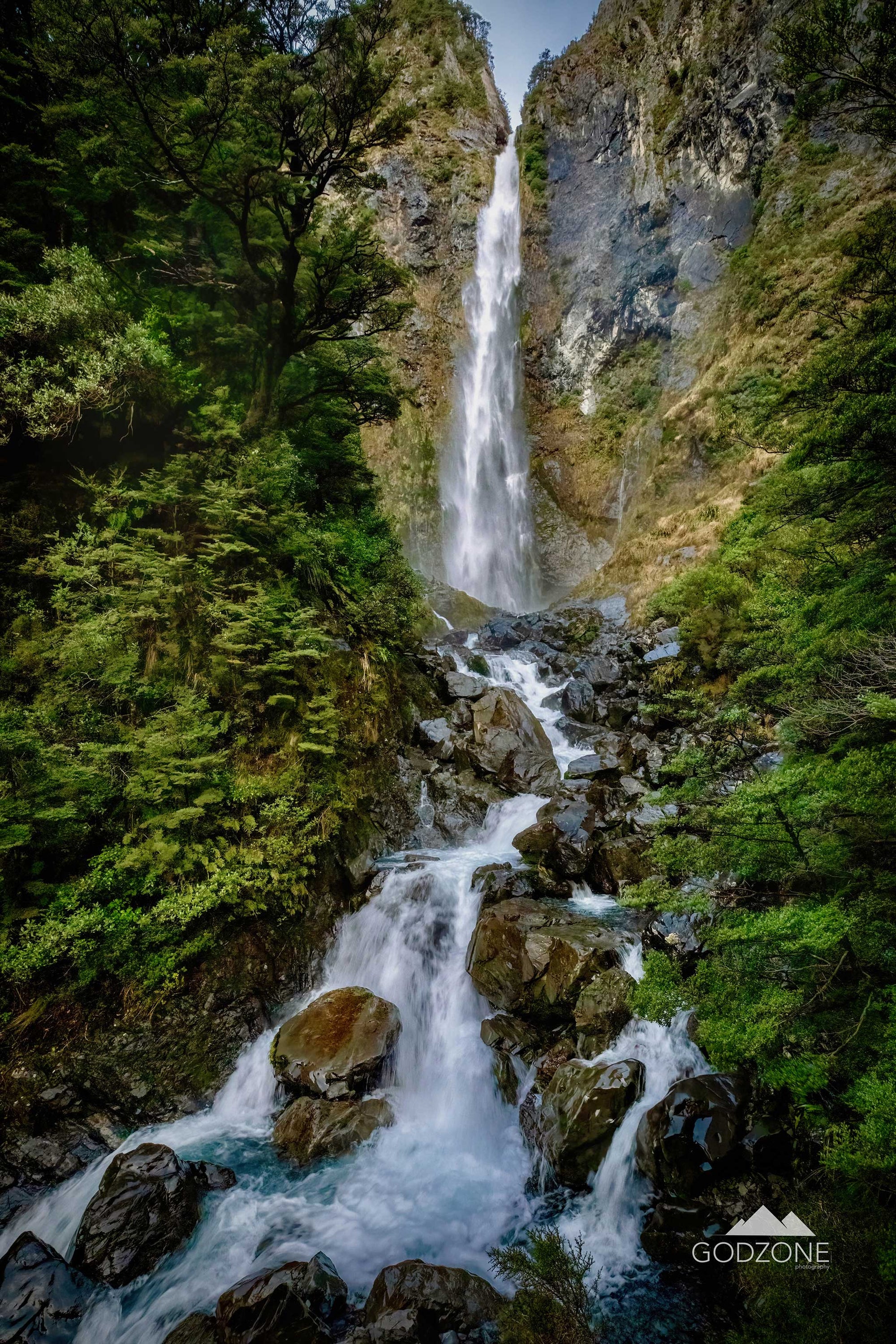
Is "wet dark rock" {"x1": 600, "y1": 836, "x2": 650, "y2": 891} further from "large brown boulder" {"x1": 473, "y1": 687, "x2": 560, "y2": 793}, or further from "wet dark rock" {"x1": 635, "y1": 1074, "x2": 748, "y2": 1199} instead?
"wet dark rock" {"x1": 635, "y1": 1074, "x2": 748, "y2": 1199}

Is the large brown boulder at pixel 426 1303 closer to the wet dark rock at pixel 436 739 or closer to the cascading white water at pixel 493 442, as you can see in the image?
the wet dark rock at pixel 436 739

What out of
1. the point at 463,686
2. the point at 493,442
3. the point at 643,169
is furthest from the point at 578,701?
the point at 643,169

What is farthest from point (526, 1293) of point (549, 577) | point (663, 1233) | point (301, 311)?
point (549, 577)

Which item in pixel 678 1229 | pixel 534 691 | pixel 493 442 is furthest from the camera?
pixel 493 442

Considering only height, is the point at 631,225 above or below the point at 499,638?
above

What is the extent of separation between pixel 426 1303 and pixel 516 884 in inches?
157

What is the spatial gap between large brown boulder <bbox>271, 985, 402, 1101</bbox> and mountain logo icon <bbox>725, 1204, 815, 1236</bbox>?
129 inches

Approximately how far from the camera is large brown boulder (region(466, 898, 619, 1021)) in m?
5.43

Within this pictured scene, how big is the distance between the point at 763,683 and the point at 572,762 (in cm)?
415

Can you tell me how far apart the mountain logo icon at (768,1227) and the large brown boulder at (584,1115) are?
3.18ft

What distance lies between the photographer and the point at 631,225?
26578 millimetres

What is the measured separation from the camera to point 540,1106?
188 inches

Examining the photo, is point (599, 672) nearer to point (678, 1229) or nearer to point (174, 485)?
point (174, 485)

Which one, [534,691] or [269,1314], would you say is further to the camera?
[534,691]
